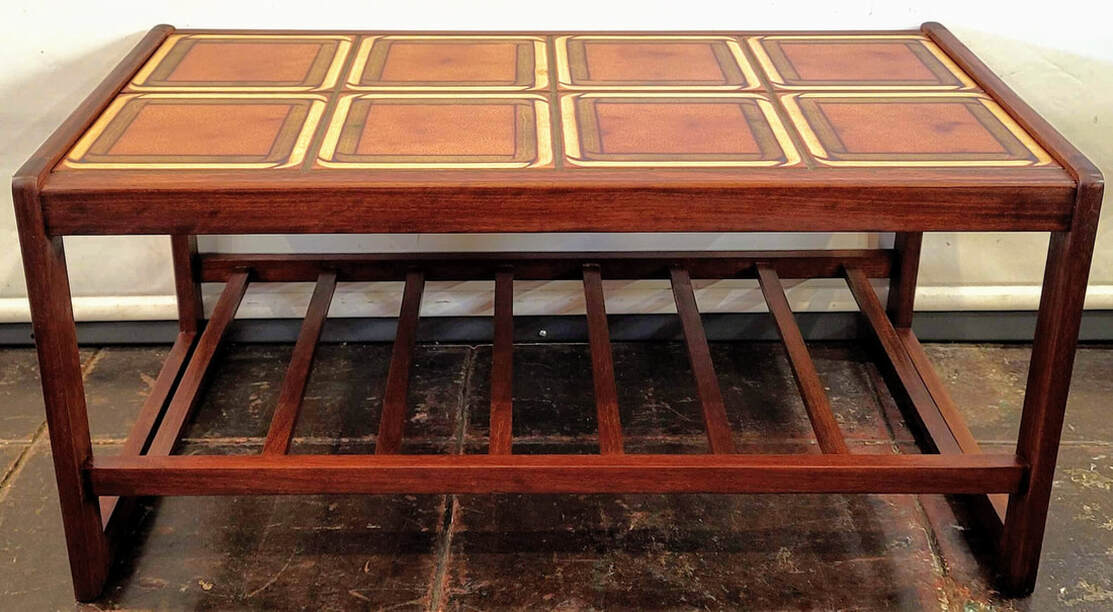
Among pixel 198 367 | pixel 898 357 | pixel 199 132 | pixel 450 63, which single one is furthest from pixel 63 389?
pixel 898 357

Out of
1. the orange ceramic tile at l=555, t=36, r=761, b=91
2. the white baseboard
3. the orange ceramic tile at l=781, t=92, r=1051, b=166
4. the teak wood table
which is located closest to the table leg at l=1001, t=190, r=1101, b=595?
the teak wood table

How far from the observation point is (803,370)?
182cm

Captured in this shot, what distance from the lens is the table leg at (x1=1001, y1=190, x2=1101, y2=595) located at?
1.37 m

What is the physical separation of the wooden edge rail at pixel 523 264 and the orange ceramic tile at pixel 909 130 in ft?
1.64

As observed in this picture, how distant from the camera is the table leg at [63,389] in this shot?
4.39 ft

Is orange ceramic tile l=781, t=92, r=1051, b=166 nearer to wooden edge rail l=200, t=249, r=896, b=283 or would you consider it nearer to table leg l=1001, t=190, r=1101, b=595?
table leg l=1001, t=190, r=1101, b=595

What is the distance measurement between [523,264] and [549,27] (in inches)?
16.2

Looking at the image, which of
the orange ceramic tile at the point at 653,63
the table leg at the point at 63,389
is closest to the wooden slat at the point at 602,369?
the orange ceramic tile at the point at 653,63

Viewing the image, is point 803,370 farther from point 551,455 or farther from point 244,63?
point 244,63

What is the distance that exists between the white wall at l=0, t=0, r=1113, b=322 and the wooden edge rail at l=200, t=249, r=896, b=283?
0.26ft

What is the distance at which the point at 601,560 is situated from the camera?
5.48 feet

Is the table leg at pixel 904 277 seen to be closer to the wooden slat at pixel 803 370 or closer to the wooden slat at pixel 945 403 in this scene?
the wooden slat at pixel 945 403

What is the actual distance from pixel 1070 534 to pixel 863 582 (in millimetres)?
354

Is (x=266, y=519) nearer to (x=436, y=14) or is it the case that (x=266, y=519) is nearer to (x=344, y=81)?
(x=344, y=81)
